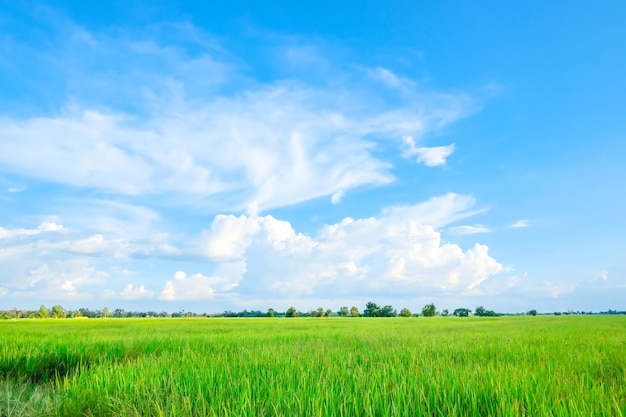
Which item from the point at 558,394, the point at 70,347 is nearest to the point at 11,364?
the point at 70,347

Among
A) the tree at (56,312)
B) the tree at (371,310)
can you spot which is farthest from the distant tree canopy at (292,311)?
the tree at (56,312)

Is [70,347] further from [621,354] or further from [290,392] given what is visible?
[621,354]

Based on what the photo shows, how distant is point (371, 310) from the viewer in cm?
10719

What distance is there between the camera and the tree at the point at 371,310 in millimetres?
106000

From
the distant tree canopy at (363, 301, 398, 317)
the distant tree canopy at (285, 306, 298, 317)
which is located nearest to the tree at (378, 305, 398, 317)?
the distant tree canopy at (363, 301, 398, 317)

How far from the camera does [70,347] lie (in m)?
7.21

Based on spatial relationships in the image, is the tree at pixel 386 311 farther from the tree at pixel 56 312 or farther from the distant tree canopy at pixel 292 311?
the tree at pixel 56 312

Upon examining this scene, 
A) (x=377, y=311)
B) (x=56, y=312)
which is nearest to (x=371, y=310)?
(x=377, y=311)

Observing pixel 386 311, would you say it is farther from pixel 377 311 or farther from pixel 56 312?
pixel 56 312

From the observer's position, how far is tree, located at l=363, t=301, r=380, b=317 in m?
106

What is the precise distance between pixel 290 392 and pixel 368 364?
1987mm

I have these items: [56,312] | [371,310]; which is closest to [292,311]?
[371,310]

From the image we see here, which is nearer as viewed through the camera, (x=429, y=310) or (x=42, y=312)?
(x=42, y=312)

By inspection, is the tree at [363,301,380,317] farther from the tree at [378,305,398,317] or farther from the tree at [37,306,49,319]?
the tree at [37,306,49,319]
